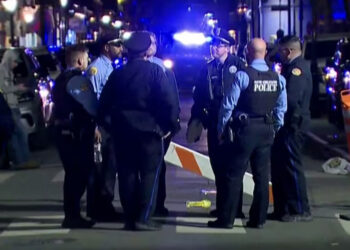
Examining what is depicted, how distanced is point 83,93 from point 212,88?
4.67 feet

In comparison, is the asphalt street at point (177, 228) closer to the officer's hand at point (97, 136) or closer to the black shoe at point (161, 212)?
the black shoe at point (161, 212)

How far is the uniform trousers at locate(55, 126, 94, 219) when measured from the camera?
9359mm

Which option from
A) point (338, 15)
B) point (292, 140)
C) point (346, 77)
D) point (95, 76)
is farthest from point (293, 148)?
point (338, 15)

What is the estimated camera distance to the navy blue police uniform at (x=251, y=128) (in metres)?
9.12

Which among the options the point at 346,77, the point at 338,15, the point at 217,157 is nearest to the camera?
the point at 217,157

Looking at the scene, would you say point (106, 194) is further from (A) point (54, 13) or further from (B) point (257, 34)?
(A) point (54, 13)

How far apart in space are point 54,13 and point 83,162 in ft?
126

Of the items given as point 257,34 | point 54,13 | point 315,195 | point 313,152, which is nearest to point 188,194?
point 315,195

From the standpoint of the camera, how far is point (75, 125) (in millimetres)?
9336

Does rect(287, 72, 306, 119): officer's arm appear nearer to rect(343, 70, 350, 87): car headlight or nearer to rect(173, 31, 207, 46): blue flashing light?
rect(343, 70, 350, 87): car headlight

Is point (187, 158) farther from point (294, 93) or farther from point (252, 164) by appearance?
point (294, 93)

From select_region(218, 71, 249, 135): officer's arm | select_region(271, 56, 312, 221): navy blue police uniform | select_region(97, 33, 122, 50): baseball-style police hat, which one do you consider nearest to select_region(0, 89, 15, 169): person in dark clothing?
select_region(97, 33, 122, 50): baseball-style police hat

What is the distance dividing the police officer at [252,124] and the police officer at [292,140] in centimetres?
37

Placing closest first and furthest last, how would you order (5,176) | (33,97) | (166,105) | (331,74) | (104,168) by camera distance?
(166,105)
(104,168)
(5,176)
(33,97)
(331,74)
